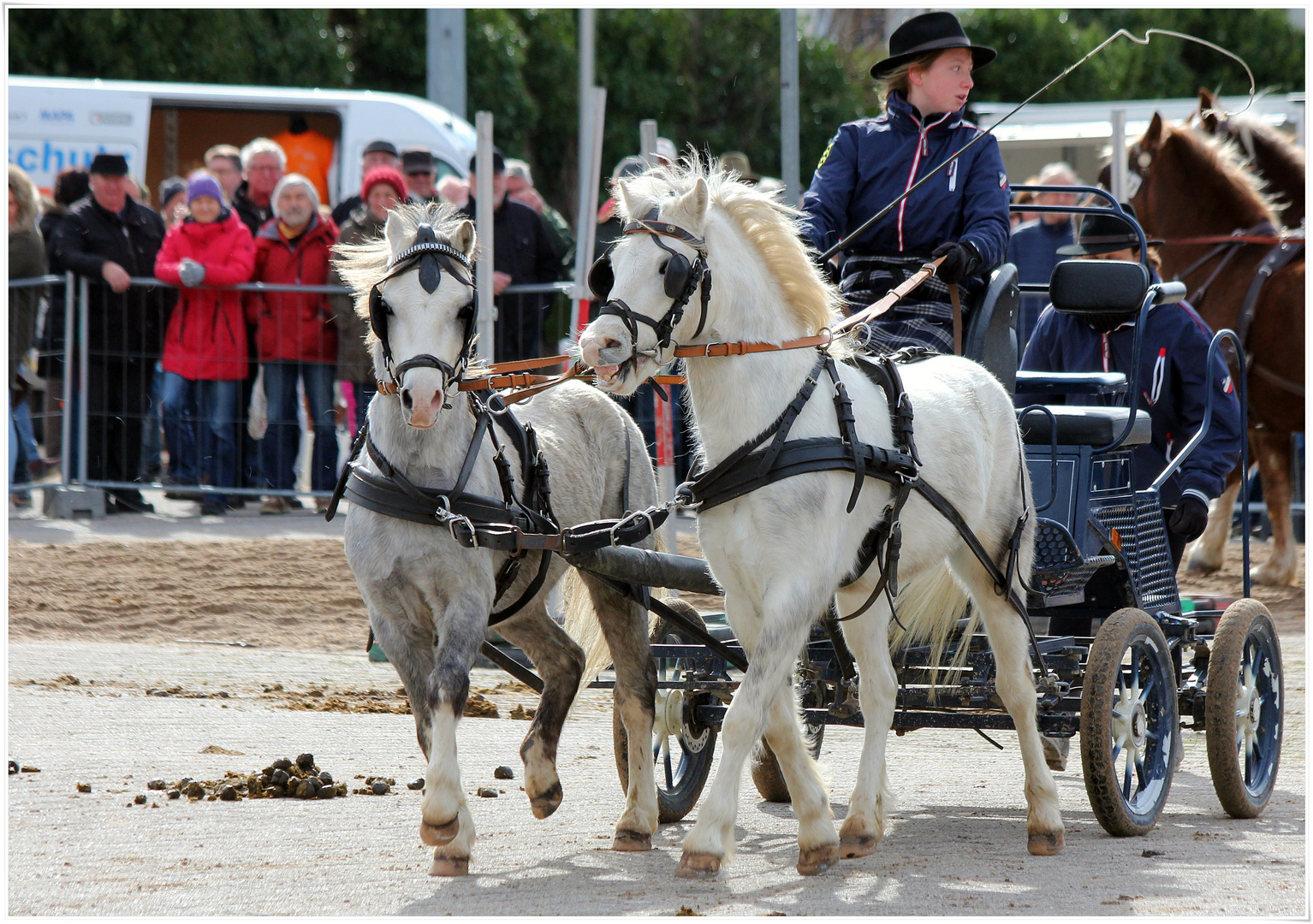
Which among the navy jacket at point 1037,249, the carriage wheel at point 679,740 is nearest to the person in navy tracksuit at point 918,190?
the carriage wheel at point 679,740

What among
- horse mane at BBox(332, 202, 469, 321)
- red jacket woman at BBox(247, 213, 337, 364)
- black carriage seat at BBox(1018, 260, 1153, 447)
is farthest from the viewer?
red jacket woman at BBox(247, 213, 337, 364)

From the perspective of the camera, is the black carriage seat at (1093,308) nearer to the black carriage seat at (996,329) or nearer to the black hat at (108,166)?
the black carriage seat at (996,329)

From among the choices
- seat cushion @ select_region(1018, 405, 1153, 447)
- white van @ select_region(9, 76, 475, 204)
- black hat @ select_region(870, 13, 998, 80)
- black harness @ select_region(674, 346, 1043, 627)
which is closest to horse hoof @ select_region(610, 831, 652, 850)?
black harness @ select_region(674, 346, 1043, 627)

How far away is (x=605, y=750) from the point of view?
693cm

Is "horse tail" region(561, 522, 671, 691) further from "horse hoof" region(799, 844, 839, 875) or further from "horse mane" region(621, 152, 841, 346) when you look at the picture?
"horse mane" region(621, 152, 841, 346)

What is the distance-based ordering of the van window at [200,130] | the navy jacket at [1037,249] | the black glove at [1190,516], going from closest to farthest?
the black glove at [1190,516] < the navy jacket at [1037,249] < the van window at [200,130]

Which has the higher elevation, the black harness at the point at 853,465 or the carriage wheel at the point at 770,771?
the black harness at the point at 853,465

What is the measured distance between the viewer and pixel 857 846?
4.86 m

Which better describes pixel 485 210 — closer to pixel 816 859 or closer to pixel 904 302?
pixel 904 302

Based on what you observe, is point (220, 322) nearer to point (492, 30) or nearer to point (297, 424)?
point (297, 424)

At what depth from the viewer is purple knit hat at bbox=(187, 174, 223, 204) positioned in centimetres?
1072

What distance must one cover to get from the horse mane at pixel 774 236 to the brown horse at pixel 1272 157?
7072mm

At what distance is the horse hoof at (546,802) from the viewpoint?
5.07 m

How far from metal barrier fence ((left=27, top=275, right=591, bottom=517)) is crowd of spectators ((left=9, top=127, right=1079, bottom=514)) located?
0.04 feet
